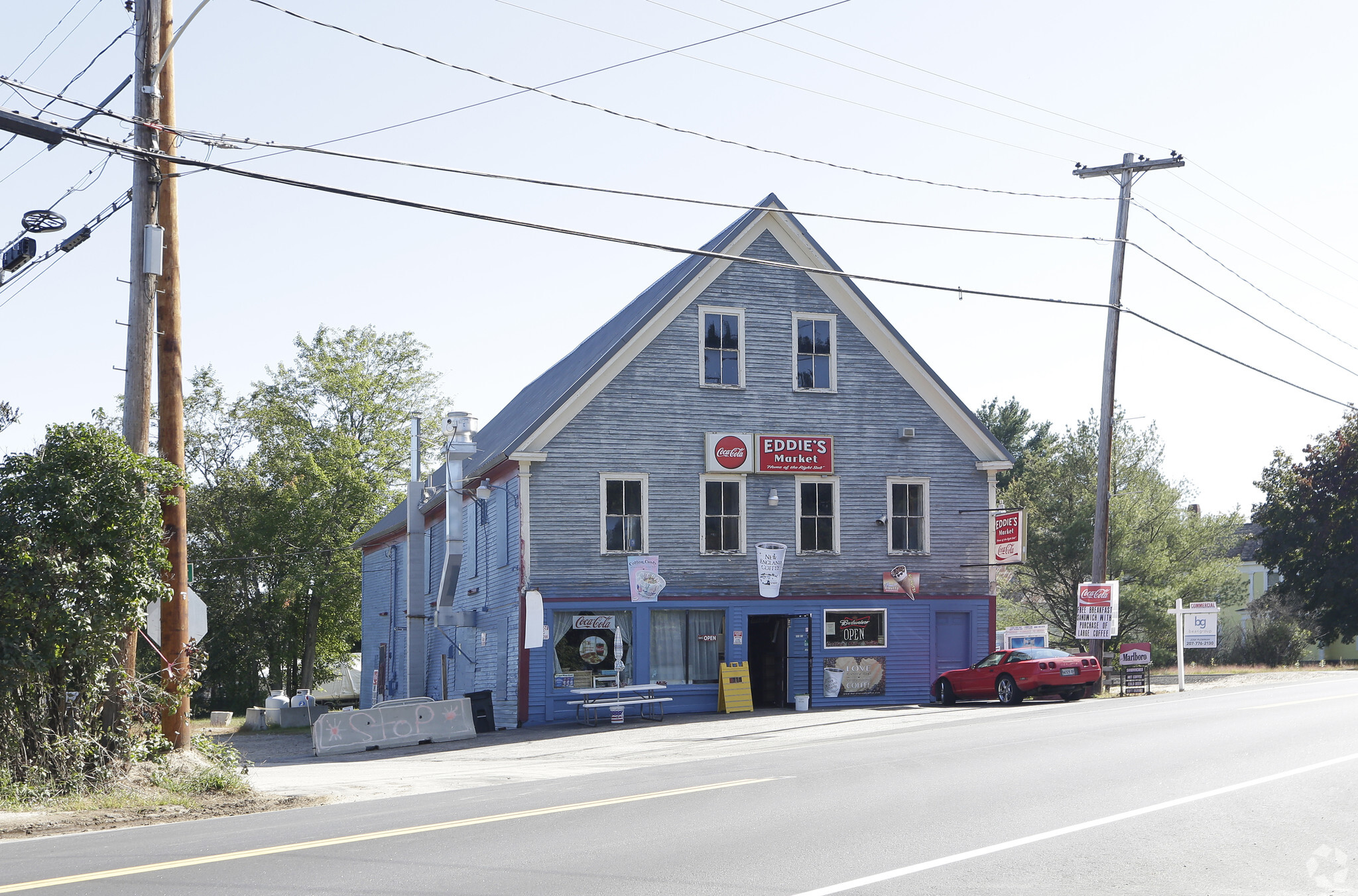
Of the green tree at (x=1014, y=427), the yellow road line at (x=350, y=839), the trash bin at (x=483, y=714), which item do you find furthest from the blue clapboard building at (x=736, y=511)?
the green tree at (x=1014, y=427)

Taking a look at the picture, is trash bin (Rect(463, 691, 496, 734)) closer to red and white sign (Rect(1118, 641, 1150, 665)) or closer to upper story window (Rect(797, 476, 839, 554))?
upper story window (Rect(797, 476, 839, 554))

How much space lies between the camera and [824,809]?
10.5 metres

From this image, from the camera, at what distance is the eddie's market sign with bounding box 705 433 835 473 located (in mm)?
27734

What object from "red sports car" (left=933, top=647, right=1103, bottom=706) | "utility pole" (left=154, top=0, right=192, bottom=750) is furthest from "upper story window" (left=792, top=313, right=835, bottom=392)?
"utility pole" (left=154, top=0, right=192, bottom=750)

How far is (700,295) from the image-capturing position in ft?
91.8

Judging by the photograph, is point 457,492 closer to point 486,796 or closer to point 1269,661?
point 486,796

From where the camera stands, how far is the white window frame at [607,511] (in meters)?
26.7

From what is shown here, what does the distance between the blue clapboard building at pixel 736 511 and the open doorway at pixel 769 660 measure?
0.07 metres

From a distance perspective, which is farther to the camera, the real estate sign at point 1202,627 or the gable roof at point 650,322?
the real estate sign at point 1202,627

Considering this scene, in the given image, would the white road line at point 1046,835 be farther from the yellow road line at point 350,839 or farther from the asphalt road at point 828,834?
the yellow road line at point 350,839

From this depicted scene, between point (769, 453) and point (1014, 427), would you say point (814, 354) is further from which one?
point (1014, 427)

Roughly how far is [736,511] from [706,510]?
2.34 ft

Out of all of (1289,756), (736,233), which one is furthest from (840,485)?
(1289,756)

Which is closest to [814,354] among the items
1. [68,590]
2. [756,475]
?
[756,475]
